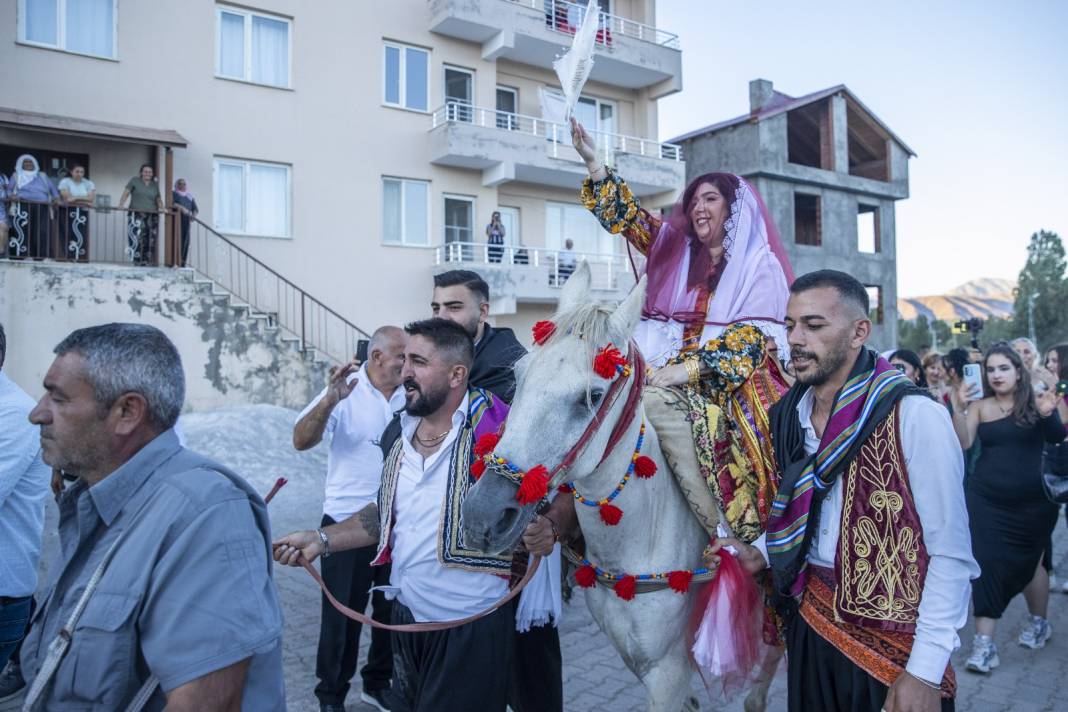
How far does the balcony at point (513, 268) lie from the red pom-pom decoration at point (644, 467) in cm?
1465

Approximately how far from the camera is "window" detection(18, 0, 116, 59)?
47.3ft

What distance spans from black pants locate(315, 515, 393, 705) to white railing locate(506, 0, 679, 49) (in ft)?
57.9

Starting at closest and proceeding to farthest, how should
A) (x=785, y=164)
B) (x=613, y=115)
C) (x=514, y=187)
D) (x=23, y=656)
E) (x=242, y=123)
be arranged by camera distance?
(x=23, y=656)
(x=242, y=123)
(x=514, y=187)
(x=613, y=115)
(x=785, y=164)

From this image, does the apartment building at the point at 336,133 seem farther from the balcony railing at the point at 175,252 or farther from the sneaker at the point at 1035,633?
the sneaker at the point at 1035,633

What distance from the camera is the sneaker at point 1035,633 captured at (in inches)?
236

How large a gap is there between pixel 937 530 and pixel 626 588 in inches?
49.9

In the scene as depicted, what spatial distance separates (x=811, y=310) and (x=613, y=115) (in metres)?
21.3

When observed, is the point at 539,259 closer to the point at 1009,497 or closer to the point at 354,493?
the point at 1009,497

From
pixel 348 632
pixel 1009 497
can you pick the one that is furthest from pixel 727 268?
pixel 1009 497

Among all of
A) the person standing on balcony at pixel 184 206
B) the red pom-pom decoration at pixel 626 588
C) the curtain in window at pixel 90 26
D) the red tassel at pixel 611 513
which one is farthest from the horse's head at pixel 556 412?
the curtain in window at pixel 90 26

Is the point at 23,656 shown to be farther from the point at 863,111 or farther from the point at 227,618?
the point at 863,111

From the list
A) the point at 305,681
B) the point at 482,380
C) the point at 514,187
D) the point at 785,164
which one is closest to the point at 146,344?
the point at 482,380

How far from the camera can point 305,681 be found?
5324 mm

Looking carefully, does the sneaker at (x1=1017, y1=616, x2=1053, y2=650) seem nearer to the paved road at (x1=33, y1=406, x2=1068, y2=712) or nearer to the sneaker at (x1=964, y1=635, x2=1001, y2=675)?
the paved road at (x1=33, y1=406, x2=1068, y2=712)
